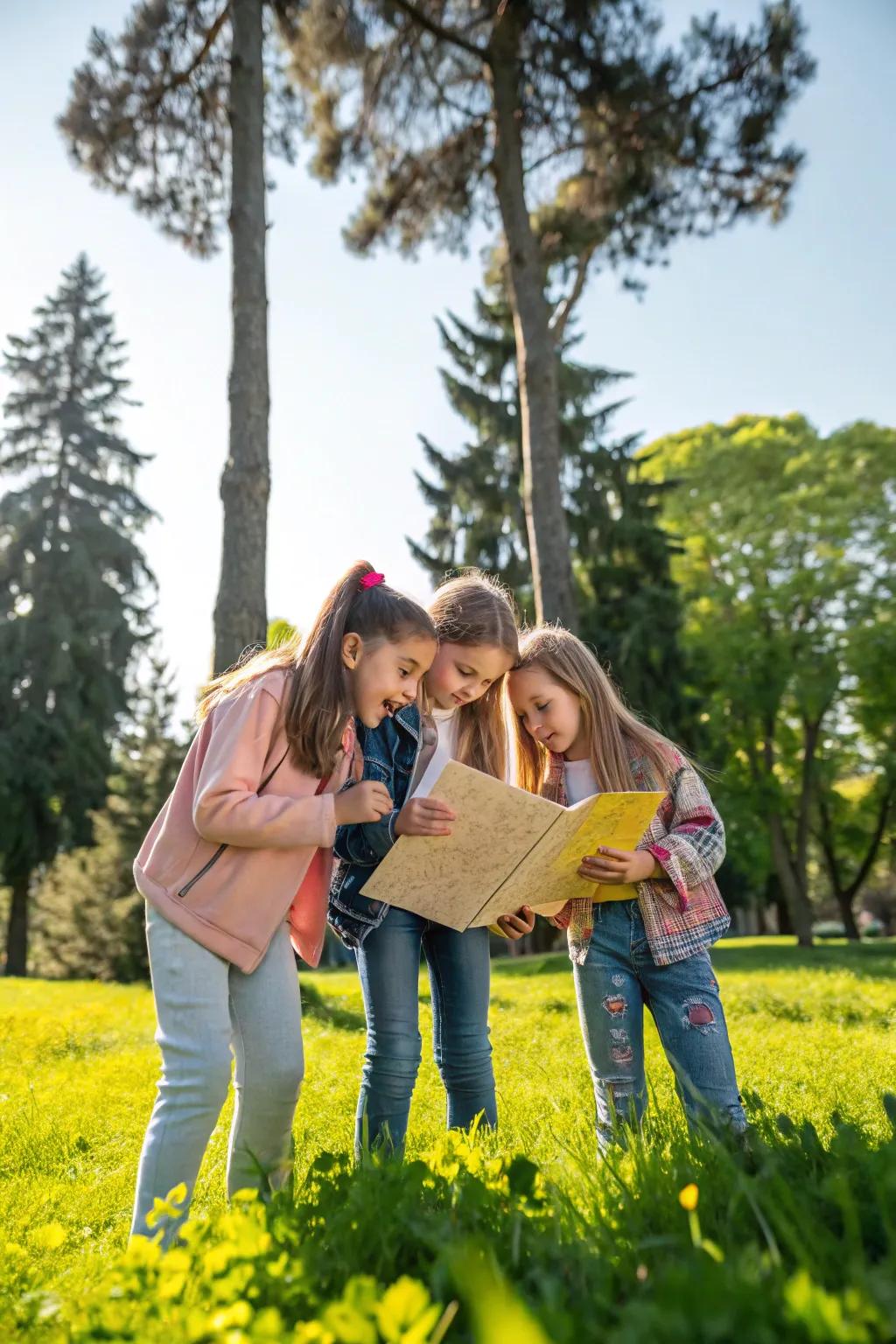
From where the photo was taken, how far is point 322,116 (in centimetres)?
1021

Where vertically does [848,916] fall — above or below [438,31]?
below

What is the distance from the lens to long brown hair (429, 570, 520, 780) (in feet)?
9.55

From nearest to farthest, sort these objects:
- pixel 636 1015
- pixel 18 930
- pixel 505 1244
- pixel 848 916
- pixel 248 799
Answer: pixel 505 1244, pixel 248 799, pixel 636 1015, pixel 18 930, pixel 848 916

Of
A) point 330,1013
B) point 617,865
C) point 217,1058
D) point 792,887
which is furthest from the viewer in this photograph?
point 792,887

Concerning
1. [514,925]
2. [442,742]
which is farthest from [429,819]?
[514,925]

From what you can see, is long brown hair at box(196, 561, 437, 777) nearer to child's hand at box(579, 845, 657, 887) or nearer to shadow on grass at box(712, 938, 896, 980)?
child's hand at box(579, 845, 657, 887)

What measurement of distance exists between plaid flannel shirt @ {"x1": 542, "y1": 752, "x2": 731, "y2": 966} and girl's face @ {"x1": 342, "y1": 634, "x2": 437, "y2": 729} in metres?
0.82

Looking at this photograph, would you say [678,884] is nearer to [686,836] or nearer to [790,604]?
[686,836]

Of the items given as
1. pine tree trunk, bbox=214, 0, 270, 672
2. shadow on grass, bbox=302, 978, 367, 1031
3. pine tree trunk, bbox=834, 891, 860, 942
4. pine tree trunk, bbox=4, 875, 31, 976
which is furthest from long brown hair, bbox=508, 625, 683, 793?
pine tree trunk, bbox=834, 891, 860, 942

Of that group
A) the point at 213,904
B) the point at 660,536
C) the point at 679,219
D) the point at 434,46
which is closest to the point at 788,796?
the point at 660,536

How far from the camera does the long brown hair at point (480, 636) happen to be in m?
2.91

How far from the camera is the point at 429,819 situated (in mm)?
2461

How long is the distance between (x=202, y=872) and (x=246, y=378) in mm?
5956

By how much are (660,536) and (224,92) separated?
36.3ft
